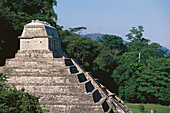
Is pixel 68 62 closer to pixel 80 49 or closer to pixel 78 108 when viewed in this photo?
pixel 78 108

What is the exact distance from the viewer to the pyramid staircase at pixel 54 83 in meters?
19.2

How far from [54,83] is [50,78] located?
0.65m

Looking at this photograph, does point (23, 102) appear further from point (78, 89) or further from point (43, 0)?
point (43, 0)

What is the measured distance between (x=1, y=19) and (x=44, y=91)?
1375 cm

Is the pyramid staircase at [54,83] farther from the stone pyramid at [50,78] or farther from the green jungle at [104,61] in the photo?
the green jungle at [104,61]

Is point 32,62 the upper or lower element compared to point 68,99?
upper

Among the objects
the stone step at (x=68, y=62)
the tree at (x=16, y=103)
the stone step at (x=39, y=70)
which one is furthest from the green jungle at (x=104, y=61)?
the tree at (x=16, y=103)

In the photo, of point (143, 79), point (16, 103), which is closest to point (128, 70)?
point (143, 79)

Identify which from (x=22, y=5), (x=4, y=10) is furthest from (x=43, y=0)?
(x=4, y=10)

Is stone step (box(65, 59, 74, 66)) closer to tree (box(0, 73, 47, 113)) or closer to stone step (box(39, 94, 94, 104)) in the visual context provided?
stone step (box(39, 94, 94, 104))

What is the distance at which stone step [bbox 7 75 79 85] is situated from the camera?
2052 centimetres

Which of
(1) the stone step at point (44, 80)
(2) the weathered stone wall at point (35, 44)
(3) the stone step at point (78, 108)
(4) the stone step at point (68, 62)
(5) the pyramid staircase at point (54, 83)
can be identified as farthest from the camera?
(2) the weathered stone wall at point (35, 44)

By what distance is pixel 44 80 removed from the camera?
2077cm

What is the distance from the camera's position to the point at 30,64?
22.0 meters
